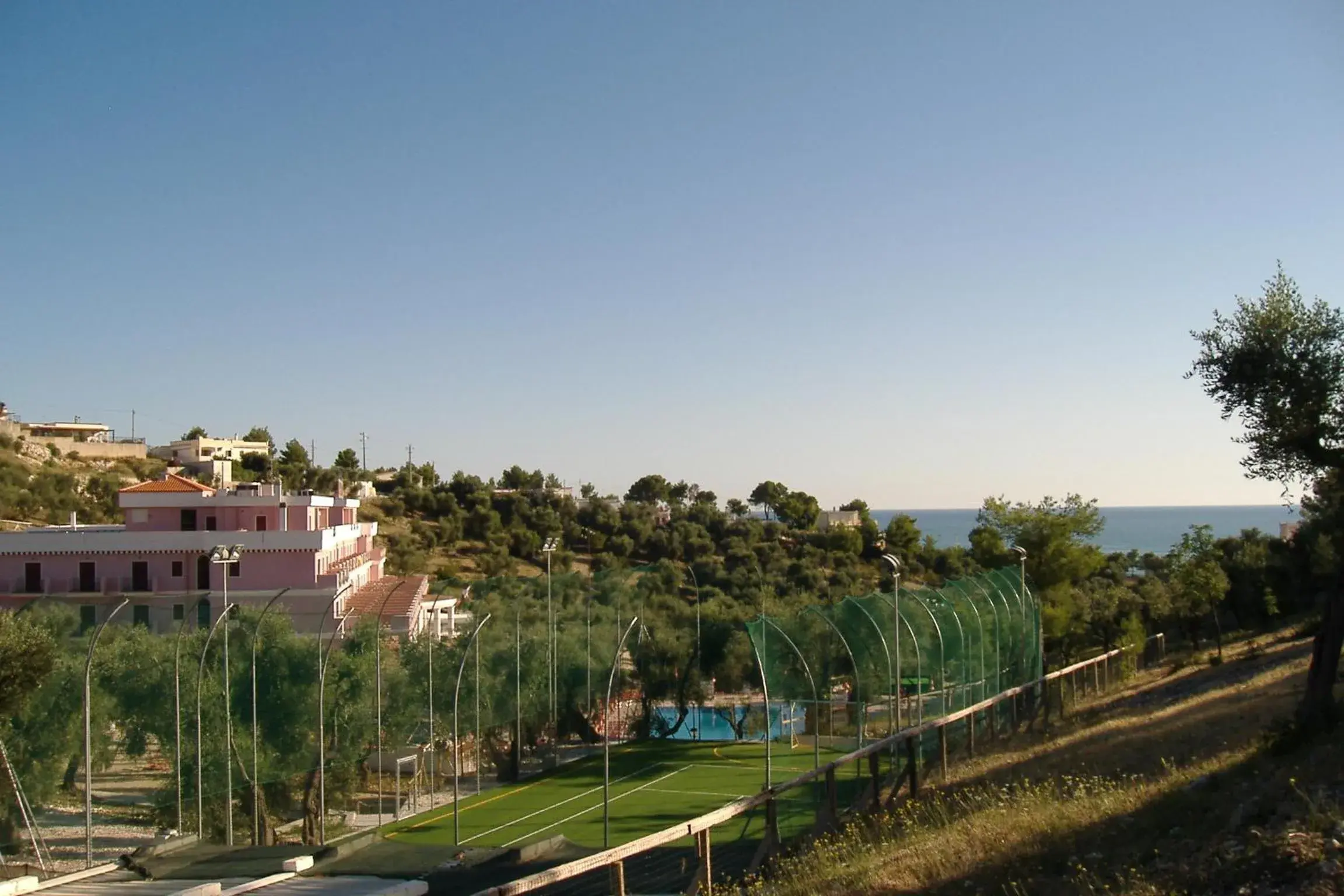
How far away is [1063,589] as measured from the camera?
33.3 m

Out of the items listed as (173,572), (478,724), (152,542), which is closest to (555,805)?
(478,724)

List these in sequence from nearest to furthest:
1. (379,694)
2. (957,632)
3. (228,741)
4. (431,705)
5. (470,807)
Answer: (228,741) → (379,694) → (431,705) → (470,807) → (957,632)

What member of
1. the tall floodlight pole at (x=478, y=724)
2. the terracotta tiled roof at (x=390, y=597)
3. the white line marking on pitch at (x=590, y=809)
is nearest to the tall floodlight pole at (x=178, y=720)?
the white line marking on pitch at (x=590, y=809)

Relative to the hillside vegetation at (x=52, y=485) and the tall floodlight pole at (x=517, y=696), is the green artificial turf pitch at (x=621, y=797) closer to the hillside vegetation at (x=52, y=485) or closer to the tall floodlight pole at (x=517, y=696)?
the tall floodlight pole at (x=517, y=696)

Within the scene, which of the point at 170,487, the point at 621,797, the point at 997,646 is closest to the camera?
the point at 621,797

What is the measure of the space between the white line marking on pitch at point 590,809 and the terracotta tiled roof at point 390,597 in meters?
5.15

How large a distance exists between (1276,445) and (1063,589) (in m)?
21.9

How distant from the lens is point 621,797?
62.8 feet

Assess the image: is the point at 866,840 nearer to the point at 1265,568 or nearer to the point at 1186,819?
the point at 1186,819

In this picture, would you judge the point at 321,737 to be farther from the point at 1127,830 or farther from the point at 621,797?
the point at 1127,830

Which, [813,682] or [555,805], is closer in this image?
[813,682]

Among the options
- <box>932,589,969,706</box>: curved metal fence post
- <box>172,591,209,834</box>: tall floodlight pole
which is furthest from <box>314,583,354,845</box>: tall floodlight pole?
<box>932,589,969,706</box>: curved metal fence post

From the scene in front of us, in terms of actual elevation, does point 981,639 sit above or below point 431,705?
above

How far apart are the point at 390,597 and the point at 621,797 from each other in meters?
6.27
